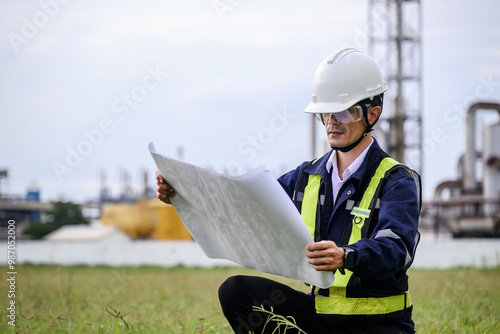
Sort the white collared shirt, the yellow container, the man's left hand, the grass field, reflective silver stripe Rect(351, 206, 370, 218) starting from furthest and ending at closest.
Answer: the yellow container
the grass field
the white collared shirt
reflective silver stripe Rect(351, 206, 370, 218)
the man's left hand

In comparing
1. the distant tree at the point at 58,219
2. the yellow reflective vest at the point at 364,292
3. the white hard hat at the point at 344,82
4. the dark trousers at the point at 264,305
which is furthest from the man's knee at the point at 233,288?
the distant tree at the point at 58,219

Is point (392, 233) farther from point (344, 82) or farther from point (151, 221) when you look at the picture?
point (151, 221)

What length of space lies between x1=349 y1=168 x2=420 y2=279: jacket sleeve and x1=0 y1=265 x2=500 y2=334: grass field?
4.00ft

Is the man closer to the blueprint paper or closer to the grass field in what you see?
the blueprint paper

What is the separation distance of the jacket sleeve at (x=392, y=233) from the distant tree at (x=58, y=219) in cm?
3116

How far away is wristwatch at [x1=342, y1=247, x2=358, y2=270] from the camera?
2173 millimetres

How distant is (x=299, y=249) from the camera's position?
2320 mm

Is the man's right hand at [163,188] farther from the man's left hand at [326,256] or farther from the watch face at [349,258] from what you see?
the watch face at [349,258]

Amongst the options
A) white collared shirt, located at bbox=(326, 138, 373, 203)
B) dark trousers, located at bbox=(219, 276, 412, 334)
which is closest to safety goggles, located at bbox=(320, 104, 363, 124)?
white collared shirt, located at bbox=(326, 138, 373, 203)

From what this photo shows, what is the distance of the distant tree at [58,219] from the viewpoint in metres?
31.7

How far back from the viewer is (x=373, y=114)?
276cm

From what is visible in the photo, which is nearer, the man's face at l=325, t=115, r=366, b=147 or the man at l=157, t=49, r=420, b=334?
the man at l=157, t=49, r=420, b=334

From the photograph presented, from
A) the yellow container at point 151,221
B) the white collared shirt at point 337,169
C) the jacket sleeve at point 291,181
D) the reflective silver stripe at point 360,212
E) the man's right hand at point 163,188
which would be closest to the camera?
the reflective silver stripe at point 360,212

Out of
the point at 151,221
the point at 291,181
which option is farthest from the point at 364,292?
the point at 151,221
